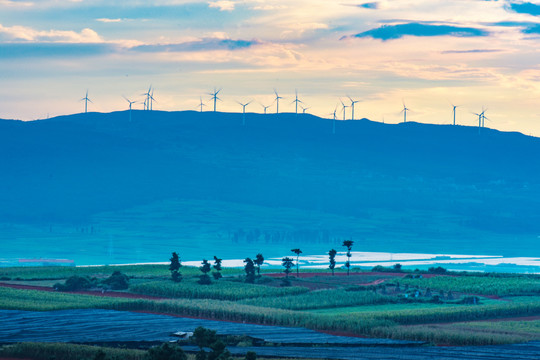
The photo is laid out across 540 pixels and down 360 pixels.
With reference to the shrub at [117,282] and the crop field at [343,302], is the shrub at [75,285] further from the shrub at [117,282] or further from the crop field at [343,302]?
the crop field at [343,302]

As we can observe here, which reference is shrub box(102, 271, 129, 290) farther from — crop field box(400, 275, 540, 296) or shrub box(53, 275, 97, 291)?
crop field box(400, 275, 540, 296)

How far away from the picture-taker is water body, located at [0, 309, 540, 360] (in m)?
65.4

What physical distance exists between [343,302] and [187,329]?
27.4 m

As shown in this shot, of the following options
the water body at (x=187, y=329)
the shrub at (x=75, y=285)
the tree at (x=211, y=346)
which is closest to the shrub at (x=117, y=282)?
the shrub at (x=75, y=285)

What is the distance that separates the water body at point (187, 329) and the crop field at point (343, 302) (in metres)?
3.84

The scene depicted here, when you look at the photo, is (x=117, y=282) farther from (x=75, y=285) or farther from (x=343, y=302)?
(x=343, y=302)

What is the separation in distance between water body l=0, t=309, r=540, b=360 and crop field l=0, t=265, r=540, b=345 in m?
3.84

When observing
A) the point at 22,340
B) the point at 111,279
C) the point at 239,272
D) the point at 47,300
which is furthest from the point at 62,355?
the point at 239,272

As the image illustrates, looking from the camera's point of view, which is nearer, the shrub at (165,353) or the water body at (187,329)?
the shrub at (165,353)

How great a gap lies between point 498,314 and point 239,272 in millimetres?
47272

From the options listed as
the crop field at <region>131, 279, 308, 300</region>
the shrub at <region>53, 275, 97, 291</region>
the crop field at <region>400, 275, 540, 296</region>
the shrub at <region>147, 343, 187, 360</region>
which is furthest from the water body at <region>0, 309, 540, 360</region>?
the crop field at <region>400, 275, 540, 296</region>

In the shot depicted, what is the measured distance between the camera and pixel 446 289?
11331cm

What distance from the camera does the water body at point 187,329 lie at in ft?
214

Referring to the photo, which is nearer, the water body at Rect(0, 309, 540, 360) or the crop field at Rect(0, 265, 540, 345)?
the water body at Rect(0, 309, 540, 360)
